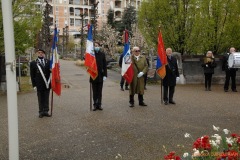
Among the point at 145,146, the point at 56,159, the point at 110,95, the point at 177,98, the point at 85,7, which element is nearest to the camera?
the point at 56,159

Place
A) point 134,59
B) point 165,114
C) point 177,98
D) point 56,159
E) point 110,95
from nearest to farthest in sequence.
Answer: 1. point 56,159
2. point 165,114
3. point 134,59
4. point 177,98
5. point 110,95

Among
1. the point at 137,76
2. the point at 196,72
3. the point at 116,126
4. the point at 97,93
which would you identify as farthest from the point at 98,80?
the point at 196,72

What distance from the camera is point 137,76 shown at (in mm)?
10594

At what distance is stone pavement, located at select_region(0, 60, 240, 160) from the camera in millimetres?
5992

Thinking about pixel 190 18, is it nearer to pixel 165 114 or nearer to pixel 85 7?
pixel 165 114

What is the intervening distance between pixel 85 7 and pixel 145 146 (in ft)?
→ 297

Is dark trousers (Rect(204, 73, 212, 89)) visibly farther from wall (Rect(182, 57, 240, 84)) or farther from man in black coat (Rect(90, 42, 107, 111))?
man in black coat (Rect(90, 42, 107, 111))

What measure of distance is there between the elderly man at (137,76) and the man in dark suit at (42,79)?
2.44 m

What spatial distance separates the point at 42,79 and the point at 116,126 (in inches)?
101

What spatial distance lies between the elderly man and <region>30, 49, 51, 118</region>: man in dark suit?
2441 millimetres

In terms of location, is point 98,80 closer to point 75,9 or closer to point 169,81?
point 169,81

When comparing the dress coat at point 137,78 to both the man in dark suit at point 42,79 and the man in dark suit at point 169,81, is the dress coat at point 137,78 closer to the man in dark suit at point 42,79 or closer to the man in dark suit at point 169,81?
the man in dark suit at point 169,81

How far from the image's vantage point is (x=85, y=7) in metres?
94.2

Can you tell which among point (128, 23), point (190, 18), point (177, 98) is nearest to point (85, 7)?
point (128, 23)
